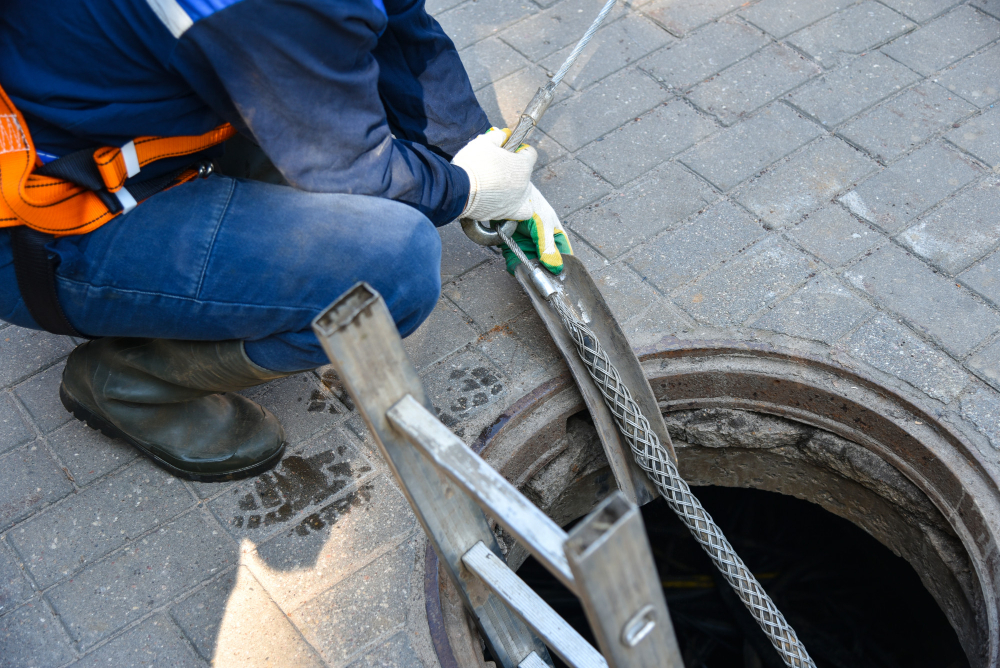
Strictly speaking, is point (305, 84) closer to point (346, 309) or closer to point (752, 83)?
point (346, 309)

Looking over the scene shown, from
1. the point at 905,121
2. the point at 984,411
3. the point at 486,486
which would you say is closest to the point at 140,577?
the point at 486,486

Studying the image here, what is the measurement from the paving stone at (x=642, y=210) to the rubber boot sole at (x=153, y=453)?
118cm

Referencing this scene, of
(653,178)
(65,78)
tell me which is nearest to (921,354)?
(653,178)

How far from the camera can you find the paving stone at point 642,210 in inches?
103

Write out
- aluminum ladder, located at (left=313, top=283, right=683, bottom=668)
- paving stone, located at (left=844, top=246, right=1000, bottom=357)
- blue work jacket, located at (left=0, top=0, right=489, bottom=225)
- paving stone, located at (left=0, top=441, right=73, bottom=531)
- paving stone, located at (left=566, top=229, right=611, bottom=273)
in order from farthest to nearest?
paving stone, located at (left=566, top=229, right=611, bottom=273)
paving stone, located at (left=844, top=246, right=1000, bottom=357)
paving stone, located at (left=0, top=441, right=73, bottom=531)
blue work jacket, located at (left=0, top=0, right=489, bottom=225)
aluminum ladder, located at (left=313, top=283, right=683, bottom=668)

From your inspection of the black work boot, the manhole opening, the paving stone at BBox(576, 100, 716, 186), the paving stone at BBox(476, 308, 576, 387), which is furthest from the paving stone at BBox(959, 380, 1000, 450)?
the black work boot

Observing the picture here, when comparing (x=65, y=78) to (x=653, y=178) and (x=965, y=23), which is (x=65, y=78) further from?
(x=965, y=23)

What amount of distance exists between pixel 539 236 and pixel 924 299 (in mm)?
1158

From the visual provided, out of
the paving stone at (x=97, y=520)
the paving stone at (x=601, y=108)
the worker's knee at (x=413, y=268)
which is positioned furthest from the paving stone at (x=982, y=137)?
the paving stone at (x=97, y=520)

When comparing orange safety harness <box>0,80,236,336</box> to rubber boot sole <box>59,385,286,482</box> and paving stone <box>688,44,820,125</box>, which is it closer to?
rubber boot sole <box>59,385,286,482</box>

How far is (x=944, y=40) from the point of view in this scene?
3178mm

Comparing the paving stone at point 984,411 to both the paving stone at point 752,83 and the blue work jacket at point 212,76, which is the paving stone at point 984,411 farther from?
the blue work jacket at point 212,76

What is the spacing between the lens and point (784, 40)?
3211 millimetres

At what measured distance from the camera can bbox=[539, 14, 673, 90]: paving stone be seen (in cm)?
316
